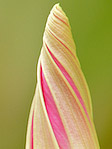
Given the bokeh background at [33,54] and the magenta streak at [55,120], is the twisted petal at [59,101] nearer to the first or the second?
the magenta streak at [55,120]

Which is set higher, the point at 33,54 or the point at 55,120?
the point at 33,54

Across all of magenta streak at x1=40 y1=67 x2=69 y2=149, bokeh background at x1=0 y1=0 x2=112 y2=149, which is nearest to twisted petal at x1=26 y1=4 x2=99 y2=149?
magenta streak at x1=40 y1=67 x2=69 y2=149

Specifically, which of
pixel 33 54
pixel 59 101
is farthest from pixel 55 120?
pixel 33 54

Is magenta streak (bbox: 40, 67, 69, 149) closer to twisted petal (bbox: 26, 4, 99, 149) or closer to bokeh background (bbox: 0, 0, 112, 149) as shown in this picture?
twisted petal (bbox: 26, 4, 99, 149)

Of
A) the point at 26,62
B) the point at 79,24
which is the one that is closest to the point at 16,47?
the point at 26,62

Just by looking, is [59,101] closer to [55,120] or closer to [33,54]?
[55,120]

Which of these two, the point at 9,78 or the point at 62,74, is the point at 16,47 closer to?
the point at 9,78

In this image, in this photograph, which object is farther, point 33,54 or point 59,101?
point 33,54
